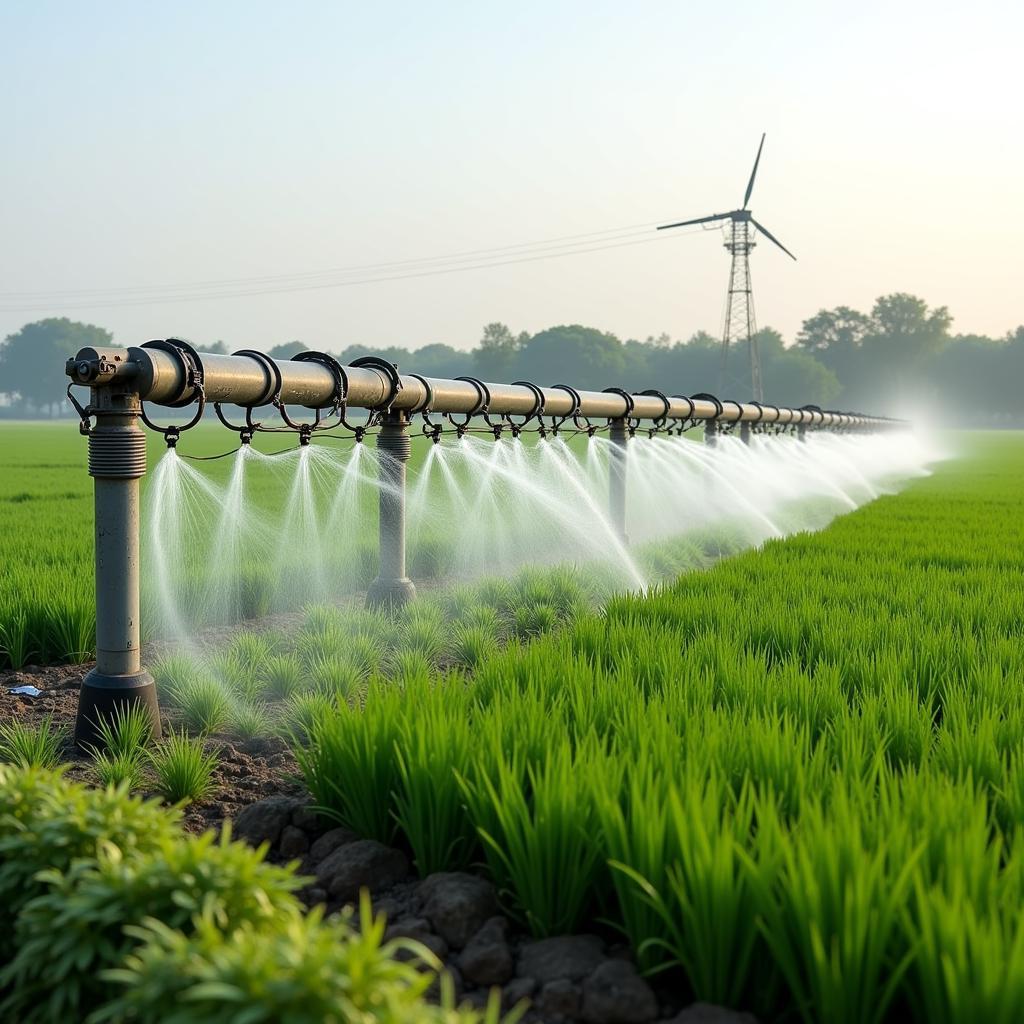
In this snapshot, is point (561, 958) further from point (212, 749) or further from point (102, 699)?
point (102, 699)

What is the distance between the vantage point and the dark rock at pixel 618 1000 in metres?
2.01

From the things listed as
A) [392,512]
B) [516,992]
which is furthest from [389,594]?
A: [516,992]

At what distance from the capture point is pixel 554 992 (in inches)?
81.0

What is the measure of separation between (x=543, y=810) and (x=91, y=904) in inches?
A: 39.1

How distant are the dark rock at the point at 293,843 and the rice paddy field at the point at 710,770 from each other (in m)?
0.13

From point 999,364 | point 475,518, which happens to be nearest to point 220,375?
point 475,518

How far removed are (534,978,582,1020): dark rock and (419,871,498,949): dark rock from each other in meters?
0.33

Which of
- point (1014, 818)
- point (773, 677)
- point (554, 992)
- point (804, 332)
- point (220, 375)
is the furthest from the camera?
point (804, 332)

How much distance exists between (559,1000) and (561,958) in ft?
0.52

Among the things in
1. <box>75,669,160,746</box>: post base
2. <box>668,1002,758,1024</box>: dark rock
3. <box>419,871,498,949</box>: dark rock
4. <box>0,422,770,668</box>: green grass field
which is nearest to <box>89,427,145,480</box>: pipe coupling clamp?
<box>0,422,770,668</box>: green grass field

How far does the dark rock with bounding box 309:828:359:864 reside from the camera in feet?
9.48

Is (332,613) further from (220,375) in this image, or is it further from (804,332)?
(804,332)

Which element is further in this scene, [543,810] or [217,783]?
[217,783]

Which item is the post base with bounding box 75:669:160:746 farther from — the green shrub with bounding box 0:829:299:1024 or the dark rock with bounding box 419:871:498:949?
the green shrub with bounding box 0:829:299:1024
